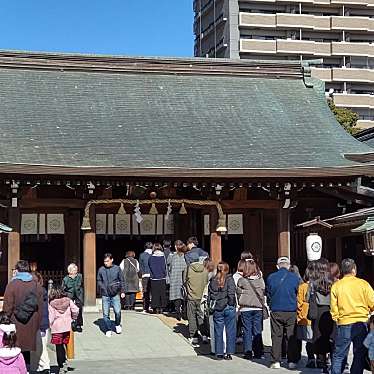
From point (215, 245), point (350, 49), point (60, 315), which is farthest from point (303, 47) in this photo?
point (60, 315)

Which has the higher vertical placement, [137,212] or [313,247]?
[137,212]

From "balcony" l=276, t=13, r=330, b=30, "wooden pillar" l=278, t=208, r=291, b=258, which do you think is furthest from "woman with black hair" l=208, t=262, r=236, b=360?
"balcony" l=276, t=13, r=330, b=30

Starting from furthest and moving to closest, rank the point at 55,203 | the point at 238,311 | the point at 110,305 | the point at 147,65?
the point at 147,65 → the point at 55,203 → the point at 110,305 → the point at 238,311

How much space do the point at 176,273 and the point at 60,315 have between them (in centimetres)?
402

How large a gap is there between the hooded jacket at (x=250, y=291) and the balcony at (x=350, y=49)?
56.7 m

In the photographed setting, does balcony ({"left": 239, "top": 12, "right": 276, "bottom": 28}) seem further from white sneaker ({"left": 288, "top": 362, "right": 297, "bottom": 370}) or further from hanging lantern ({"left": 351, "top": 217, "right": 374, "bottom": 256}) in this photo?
white sneaker ({"left": 288, "top": 362, "right": 297, "bottom": 370})

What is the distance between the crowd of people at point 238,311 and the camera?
8.59m

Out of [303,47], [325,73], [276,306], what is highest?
[303,47]

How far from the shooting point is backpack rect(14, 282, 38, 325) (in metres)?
8.87

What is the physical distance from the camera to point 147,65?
21.1 meters

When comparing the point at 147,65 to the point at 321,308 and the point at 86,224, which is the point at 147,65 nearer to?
the point at 86,224

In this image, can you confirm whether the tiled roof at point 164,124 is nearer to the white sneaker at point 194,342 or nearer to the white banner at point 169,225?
the white banner at point 169,225

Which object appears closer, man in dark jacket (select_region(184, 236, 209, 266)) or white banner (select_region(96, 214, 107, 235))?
man in dark jacket (select_region(184, 236, 209, 266))

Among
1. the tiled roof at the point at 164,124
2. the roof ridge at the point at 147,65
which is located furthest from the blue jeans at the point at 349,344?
the roof ridge at the point at 147,65
